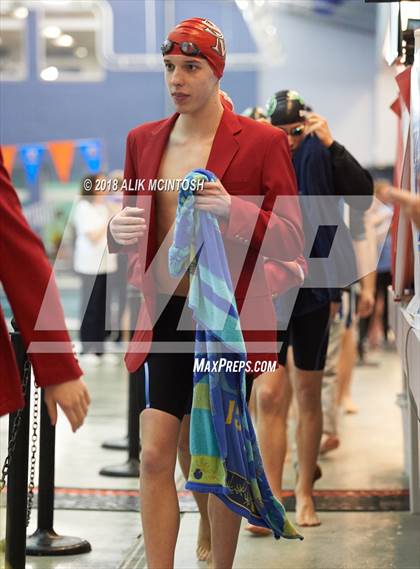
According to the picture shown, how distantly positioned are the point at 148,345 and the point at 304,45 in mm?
17847

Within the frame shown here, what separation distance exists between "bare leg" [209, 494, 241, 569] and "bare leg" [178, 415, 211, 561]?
192mm

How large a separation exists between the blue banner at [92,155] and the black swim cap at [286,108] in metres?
13.1

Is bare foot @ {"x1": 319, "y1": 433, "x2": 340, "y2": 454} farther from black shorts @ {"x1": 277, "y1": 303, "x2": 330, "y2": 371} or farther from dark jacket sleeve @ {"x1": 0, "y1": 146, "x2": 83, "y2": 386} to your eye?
dark jacket sleeve @ {"x1": 0, "y1": 146, "x2": 83, "y2": 386}

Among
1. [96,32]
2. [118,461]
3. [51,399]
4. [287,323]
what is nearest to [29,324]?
[51,399]

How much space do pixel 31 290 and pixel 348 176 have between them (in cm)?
273

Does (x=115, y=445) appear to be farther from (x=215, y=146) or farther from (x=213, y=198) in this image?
(x=213, y=198)

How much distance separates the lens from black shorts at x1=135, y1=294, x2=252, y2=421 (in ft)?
11.2

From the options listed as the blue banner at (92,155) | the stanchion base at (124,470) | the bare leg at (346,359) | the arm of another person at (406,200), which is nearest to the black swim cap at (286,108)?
the stanchion base at (124,470)

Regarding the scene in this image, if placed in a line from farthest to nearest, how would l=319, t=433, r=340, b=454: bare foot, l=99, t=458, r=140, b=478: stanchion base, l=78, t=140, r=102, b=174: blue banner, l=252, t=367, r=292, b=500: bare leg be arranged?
l=78, t=140, r=102, b=174: blue banner, l=319, t=433, r=340, b=454: bare foot, l=99, t=458, r=140, b=478: stanchion base, l=252, t=367, r=292, b=500: bare leg

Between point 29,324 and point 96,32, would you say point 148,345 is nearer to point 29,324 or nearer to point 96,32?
point 29,324

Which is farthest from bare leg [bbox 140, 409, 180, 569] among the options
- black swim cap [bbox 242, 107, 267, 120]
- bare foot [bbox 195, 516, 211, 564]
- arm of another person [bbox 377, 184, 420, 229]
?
black swim cap [bbox 242, 107, 267, 120]

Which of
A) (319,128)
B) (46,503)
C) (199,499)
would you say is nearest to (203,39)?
(319,128)

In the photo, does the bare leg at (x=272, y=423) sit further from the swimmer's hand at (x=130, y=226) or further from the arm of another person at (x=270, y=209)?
the swimmer's hand at (x=130, y=226)

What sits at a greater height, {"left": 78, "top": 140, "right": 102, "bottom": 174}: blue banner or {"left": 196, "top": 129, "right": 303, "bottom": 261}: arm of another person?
{"left": 196, "top": 129, "right": 303, "bottom": 261}: arm of another person
